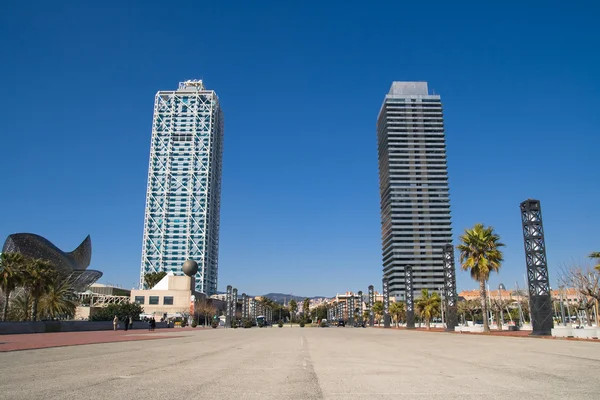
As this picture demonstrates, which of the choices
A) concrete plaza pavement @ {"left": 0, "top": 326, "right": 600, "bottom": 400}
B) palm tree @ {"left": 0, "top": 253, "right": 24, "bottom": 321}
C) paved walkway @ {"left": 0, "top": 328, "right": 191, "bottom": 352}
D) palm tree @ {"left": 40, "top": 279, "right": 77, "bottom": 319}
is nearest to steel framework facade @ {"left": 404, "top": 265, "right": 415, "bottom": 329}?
paved walkway @ {"left": 0, "top": 328, "right": 191, "bottom": 352}

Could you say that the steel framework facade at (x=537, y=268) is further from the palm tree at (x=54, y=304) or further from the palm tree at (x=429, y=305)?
the palm tree at (x=54, y=304)

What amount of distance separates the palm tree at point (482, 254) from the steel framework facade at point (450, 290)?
7433 millimetres

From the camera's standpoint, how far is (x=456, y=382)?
1044cm

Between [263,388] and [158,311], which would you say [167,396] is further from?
[158,311]

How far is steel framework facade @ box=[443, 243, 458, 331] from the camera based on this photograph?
54.5 m

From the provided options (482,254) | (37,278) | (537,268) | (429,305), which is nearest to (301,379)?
(537,268)

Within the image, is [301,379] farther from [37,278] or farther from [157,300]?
[157,300]

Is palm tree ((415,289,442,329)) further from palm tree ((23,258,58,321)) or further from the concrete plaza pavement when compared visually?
the concrete plaza pavement

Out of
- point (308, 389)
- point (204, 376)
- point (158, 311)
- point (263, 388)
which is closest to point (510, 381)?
point (308, 389)

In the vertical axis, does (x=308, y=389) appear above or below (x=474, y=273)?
below

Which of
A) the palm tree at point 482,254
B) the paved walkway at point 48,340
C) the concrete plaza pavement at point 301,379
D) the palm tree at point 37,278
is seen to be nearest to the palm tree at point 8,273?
the palm tree at point 37,278

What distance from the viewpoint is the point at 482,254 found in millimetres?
46844

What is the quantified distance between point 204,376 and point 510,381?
23.2 ft

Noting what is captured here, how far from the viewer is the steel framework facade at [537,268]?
34.8 m
